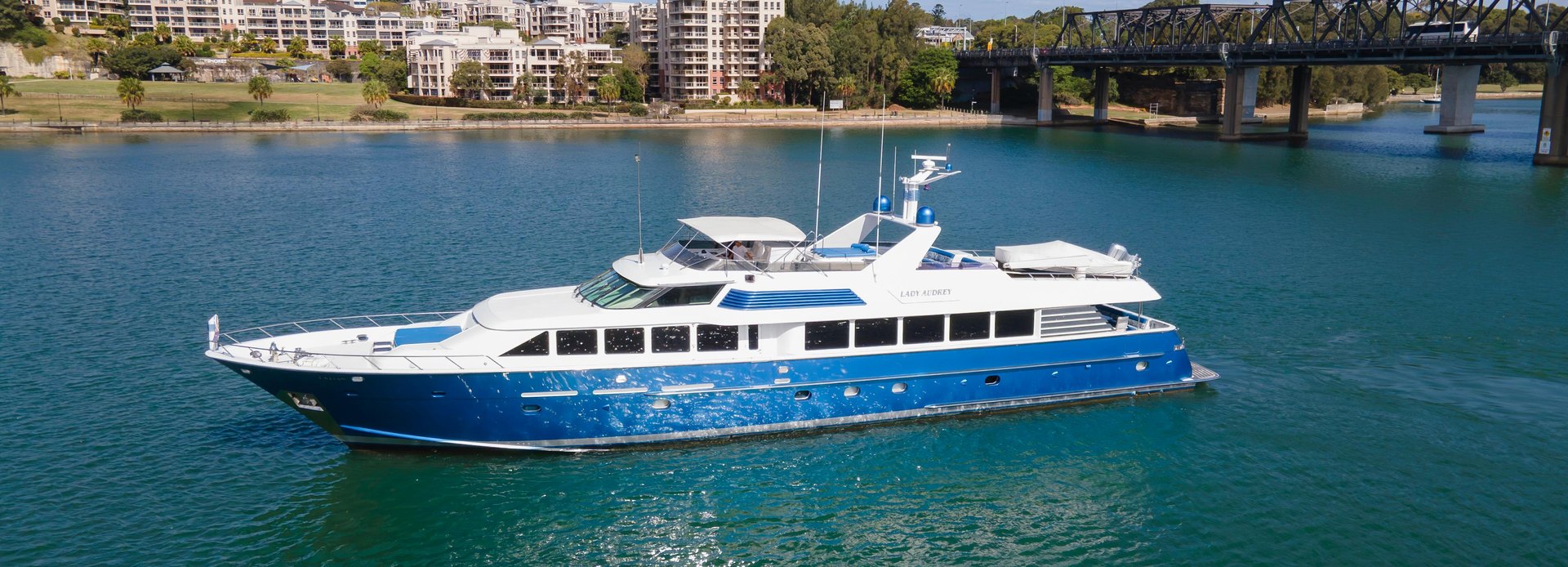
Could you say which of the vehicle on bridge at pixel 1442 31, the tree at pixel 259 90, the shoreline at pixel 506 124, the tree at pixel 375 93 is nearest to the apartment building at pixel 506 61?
the tree at pixel 375 93

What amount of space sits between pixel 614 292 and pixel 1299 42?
95.1 metres

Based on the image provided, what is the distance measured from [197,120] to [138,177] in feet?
161

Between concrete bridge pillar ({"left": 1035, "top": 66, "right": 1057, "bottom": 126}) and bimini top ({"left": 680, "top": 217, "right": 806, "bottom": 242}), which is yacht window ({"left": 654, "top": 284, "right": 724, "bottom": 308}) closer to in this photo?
bimini top ({"left": 680, "top": 217, "right": 806, "bottom": 242})

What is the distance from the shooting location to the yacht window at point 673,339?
2050cm

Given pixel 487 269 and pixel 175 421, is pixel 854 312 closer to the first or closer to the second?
pixel 175 421

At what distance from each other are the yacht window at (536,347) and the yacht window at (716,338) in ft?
9.47

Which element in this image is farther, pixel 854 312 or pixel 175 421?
pixel 175 421

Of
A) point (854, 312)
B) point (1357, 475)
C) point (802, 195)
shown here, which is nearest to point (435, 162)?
point (802, 195)

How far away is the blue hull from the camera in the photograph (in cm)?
1991

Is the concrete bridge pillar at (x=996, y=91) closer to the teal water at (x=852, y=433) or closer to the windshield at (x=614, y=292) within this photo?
the teal water at (x=852, y=433)

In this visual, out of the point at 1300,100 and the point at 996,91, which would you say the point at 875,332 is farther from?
the point at 996,91

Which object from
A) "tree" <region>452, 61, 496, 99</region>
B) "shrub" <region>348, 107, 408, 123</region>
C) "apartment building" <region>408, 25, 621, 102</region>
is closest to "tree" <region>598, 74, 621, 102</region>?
"apartment building" <region>408, 25, 621, 102</region>

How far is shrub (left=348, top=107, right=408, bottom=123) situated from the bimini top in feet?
350

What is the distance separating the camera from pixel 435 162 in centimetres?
8256
